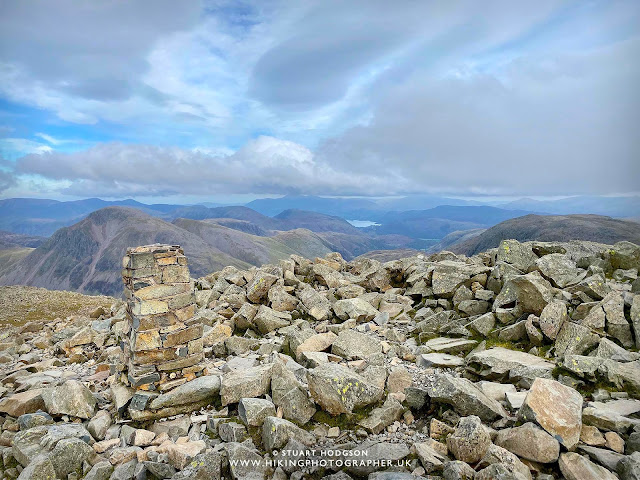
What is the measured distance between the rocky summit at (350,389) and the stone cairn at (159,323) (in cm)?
4

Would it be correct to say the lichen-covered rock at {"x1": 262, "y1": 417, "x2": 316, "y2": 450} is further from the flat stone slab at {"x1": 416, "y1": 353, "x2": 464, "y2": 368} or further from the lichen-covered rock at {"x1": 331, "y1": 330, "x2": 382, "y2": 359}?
the flat stone slab at {"x1": 416, "y1": 353, "x2": 464, "y2": 368}

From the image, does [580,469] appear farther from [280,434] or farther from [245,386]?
[245,386]

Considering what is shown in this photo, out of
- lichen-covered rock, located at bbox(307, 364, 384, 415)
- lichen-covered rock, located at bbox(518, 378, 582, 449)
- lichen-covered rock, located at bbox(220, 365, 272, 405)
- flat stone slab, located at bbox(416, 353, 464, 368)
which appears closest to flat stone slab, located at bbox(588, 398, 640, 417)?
lichen-covered rock, located at bbox(518, 378, 582, 449)

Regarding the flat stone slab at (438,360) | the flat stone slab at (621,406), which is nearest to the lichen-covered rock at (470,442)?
the flat stone slab at (621,406)

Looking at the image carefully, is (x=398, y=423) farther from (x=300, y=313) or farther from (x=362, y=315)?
(x=300, y=313)

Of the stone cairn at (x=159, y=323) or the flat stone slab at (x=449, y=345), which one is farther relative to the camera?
the flat stone slab at (x=449, y=345)

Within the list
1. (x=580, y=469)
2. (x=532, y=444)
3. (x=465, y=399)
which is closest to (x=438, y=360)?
(x=465, y=399)

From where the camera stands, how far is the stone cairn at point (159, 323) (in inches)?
410

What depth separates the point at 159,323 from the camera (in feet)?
35.2

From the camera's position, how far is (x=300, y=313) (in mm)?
18266

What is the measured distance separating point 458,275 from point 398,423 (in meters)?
10.6

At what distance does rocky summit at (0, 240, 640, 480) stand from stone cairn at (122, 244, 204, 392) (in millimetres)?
44

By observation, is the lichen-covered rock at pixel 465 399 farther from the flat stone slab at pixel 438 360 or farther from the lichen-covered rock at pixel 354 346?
the lichen-covered rock at pixel 354 346

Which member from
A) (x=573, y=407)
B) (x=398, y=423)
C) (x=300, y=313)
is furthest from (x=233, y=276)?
(x=573, y=407)
